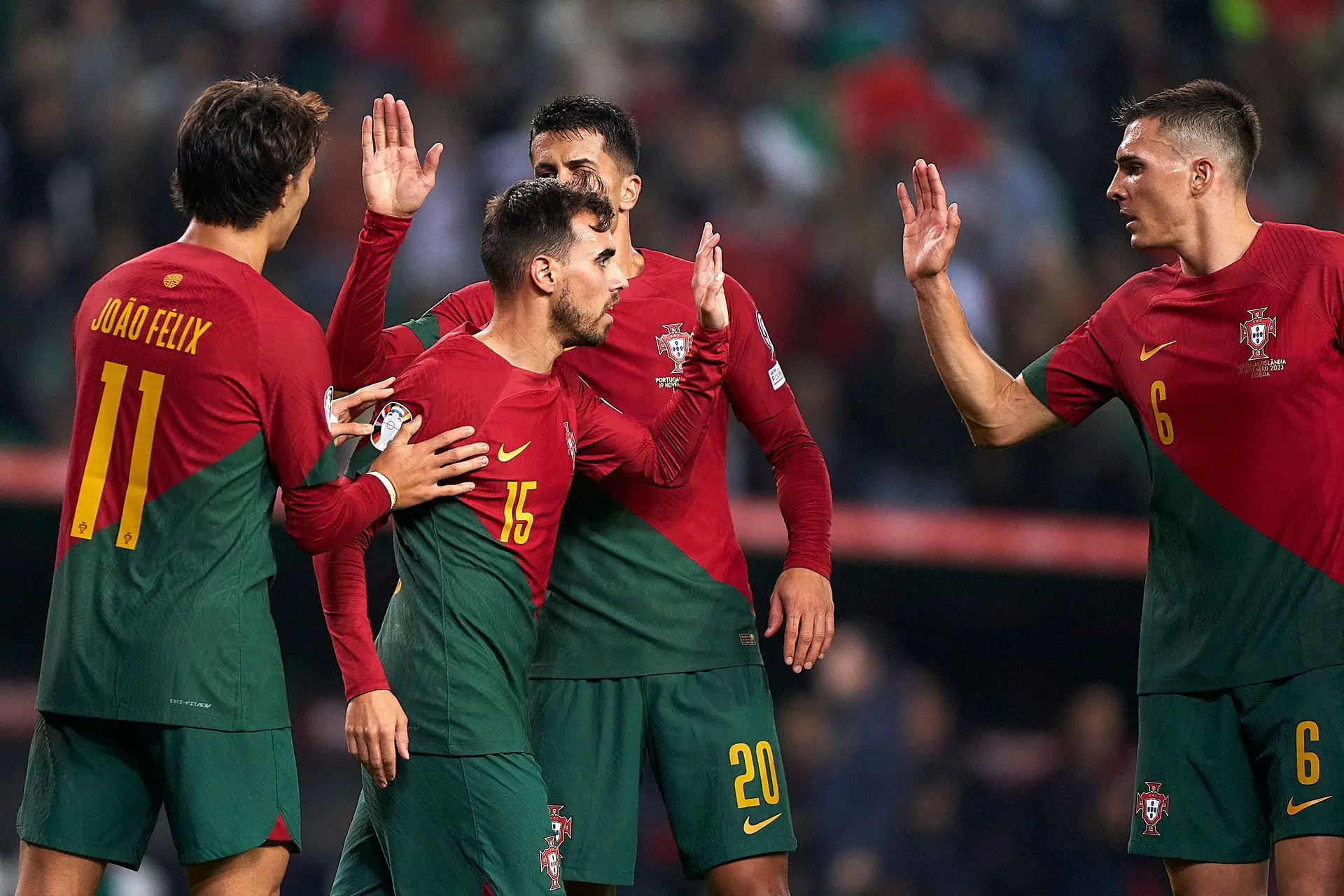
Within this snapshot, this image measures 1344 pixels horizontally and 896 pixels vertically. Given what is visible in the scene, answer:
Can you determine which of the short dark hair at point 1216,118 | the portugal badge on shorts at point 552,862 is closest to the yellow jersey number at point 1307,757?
the short dark hair at point 1216,118

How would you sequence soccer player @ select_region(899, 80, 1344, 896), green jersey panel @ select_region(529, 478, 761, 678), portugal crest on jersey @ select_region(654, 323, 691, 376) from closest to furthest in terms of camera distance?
soccer player @ select_region(899, 80, 1344, 896), green jersey panel @ select_region(529, 478, 761, 678), portugal crest on jersey @ select_region(654, 323, 691, 376)

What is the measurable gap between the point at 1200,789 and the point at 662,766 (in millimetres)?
1266

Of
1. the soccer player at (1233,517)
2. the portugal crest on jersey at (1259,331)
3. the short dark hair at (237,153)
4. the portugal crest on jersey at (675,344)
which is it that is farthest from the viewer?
the portugal crest on jersey at (675,344)

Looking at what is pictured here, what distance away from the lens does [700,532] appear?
3.99m

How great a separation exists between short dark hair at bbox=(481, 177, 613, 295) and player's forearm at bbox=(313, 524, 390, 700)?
672 mm

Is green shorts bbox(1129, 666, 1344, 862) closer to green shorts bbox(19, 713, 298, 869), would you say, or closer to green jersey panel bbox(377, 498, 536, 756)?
green jersey panel bbox(377, 498, 536, 756)

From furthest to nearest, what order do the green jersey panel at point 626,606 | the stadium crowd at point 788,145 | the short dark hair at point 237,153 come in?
the stadium crowd at point 788,145
the green jersey panel at point 626,606
the short dark hair at point 237,153

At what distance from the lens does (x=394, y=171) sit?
12.3 feet

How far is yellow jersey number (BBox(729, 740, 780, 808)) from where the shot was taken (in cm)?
381

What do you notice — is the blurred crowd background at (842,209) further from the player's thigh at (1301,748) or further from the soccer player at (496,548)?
the soccer player at (496,548)

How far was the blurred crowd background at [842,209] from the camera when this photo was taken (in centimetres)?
704

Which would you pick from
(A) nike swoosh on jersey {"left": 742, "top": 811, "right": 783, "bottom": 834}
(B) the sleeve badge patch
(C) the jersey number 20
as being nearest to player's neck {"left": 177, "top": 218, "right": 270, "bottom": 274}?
(C) the jersey number 20

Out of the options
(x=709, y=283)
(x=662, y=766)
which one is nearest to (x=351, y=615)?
(x=662, y=766)

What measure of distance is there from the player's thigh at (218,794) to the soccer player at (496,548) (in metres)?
0.25
